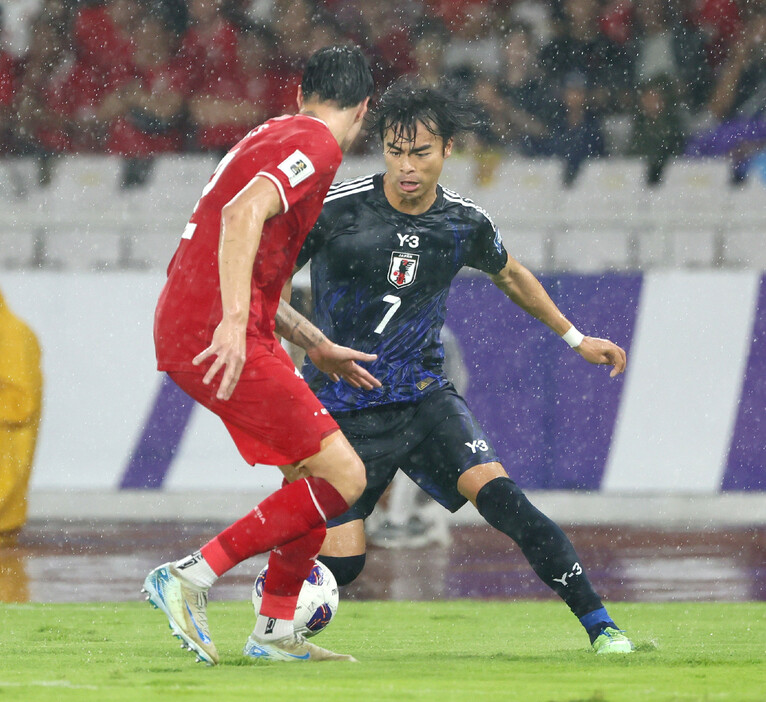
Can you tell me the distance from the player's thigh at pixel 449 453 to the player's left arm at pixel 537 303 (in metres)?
0.53

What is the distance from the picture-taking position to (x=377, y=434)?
5.01 m

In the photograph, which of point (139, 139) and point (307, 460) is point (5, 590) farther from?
point (139, 139)

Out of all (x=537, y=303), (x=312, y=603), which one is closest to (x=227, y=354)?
(x=312, y=603)

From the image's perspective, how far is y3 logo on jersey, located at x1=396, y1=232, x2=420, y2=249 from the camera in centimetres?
501

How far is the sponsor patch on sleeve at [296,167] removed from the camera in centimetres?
395

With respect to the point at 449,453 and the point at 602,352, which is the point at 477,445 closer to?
the point at 449,453

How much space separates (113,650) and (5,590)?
7.74 feet

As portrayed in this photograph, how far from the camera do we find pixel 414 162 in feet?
16.4

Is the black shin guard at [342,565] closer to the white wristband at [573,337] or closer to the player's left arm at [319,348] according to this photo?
the player's left arm at [319,348]

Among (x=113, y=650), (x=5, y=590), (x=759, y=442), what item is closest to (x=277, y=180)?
(x=113, y=650)

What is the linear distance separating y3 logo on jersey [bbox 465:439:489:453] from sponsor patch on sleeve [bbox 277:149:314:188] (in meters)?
1.39

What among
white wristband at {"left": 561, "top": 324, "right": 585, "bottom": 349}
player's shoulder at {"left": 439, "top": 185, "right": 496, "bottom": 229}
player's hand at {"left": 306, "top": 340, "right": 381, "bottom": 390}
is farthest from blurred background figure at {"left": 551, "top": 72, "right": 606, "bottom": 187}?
player's hand at {"left": 306, "top": 340, "right": 381, "bottom": 390}

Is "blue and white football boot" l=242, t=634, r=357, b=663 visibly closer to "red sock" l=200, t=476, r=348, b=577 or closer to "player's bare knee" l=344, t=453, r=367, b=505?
"red sock" l=200, t=476, r=348, b=577

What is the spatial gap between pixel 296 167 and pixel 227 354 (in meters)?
0.63
